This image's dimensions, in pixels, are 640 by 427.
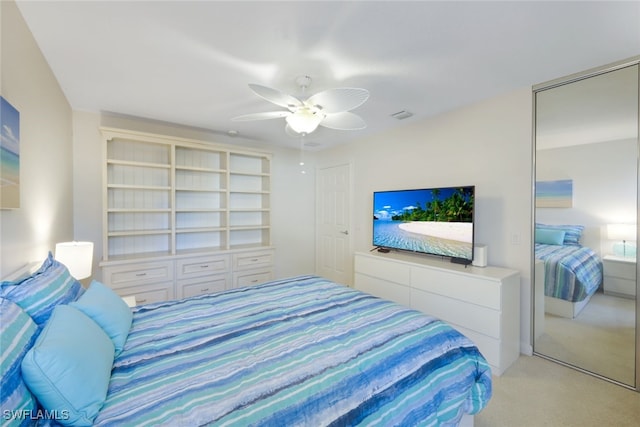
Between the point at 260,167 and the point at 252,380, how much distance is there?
11.6 ft

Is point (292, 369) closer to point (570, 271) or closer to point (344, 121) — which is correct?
point (344, 121)

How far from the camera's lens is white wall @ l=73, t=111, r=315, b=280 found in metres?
2.96

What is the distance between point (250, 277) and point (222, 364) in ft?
8.53

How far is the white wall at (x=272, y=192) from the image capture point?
9.72 feet

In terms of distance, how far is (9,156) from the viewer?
1287 millimetres

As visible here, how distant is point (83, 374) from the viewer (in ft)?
2.99

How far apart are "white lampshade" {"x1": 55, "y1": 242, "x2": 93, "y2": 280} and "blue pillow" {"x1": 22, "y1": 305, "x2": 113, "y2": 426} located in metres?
1.21

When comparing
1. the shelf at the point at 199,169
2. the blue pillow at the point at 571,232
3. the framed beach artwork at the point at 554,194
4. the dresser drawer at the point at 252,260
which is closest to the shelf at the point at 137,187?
the shelf at the point at 199,169

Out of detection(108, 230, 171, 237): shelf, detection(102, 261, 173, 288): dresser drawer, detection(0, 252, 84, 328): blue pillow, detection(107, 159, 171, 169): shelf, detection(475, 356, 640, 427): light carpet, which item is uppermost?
detection(107, 159, 171, 169): shelf

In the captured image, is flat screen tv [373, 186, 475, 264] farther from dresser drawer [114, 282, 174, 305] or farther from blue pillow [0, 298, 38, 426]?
blue pillow [0, 298, 38, 426]

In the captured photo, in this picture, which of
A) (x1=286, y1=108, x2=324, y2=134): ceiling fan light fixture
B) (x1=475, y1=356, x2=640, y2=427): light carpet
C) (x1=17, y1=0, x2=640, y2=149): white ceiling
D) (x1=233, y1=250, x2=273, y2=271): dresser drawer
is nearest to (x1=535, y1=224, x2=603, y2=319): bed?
(x1=475, y1=356, x2=640, y2=427): light carpet

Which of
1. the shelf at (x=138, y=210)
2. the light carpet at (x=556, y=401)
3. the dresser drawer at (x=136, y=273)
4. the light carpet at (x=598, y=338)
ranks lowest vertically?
the light carpet at (x=556, y=401)

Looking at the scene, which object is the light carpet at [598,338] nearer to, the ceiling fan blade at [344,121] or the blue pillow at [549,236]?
the blue pillow at [549,236]

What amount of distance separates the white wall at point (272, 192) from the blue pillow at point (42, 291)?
200 cm
